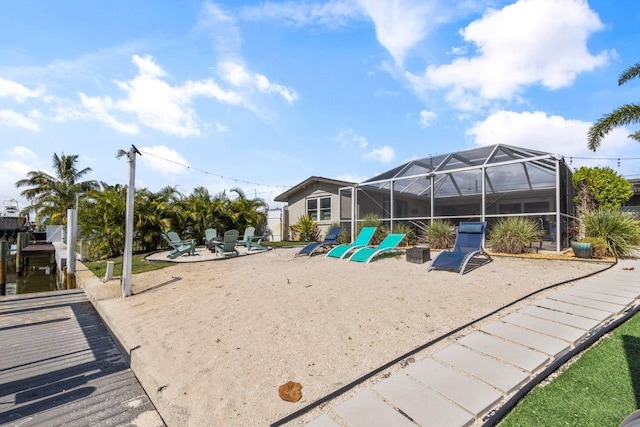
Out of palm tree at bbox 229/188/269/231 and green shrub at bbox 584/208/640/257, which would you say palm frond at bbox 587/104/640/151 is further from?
palm tree at bbox 229/188/269/231

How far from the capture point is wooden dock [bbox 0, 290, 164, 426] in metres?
2.56

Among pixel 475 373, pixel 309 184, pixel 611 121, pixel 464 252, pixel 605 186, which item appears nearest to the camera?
pixel 475 373

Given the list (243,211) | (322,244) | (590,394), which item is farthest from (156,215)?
(590,394)

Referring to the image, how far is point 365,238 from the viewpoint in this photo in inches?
405

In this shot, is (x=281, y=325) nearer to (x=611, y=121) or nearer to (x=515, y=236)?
(x=515, y=236)

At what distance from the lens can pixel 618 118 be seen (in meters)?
9.43

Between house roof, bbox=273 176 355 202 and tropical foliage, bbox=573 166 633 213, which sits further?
house roof, bbox=273 176 355 202

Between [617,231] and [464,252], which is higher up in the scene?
[617,231]

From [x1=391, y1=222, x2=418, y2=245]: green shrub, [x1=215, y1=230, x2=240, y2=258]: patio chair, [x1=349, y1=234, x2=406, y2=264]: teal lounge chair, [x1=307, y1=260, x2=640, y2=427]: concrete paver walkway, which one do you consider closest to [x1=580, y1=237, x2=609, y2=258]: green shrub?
[x1=307, y1=260, x2=640, y2=427]: concrete paver walkway

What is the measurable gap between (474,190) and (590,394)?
1414 centimetres

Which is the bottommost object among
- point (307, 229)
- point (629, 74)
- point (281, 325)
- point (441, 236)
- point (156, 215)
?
point (281, 325)

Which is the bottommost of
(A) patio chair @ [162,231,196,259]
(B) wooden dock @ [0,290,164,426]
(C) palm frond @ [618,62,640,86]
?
(B) wooden dock @ [0,290,164,426]

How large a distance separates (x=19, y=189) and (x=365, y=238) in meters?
35.2

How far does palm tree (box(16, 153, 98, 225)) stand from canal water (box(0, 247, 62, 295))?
6340mm
